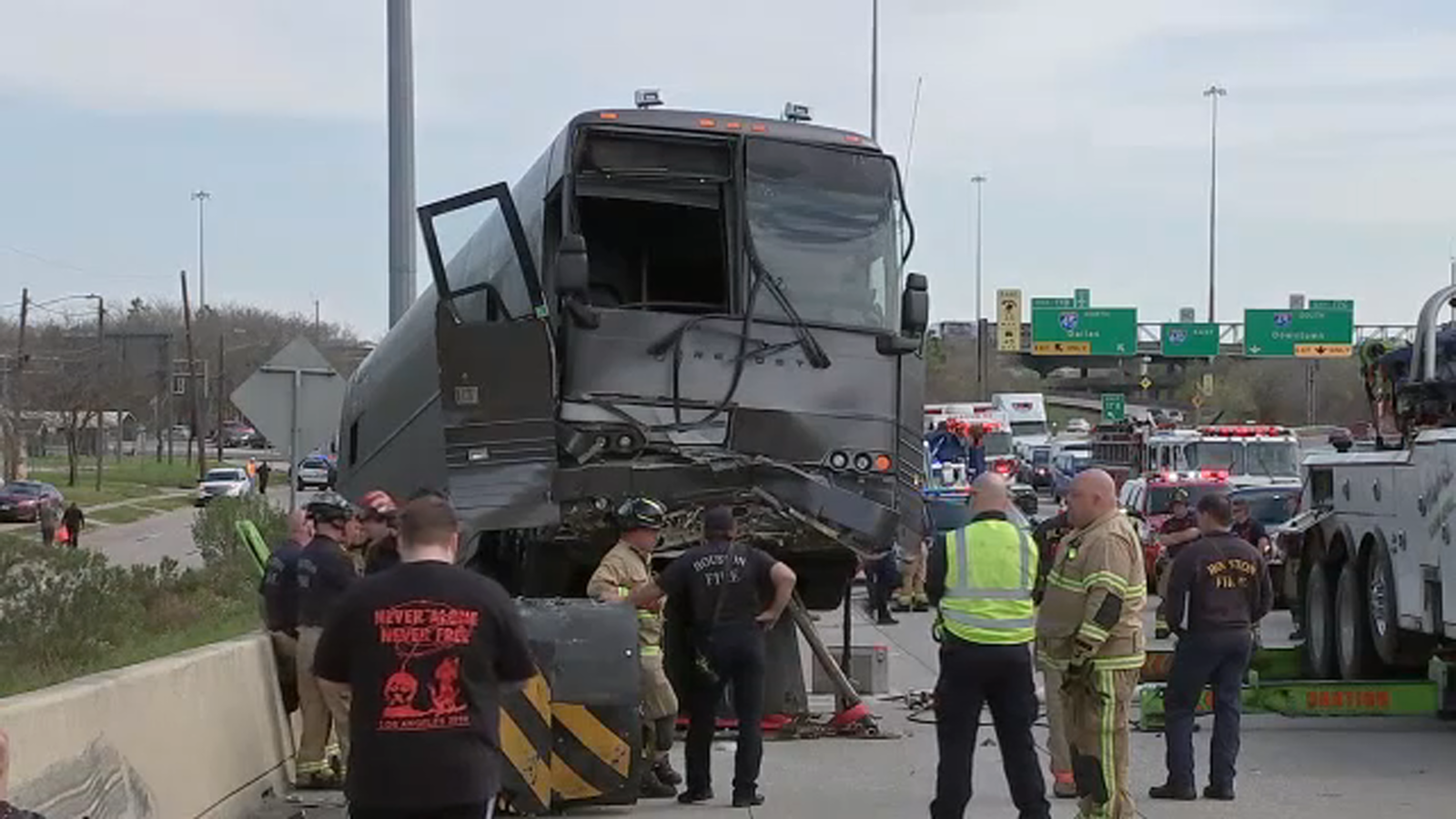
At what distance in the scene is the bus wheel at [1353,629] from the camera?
1487cm

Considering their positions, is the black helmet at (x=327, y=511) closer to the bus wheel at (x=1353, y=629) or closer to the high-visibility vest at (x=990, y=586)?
the high-visibility vest at (x=990, y=586)

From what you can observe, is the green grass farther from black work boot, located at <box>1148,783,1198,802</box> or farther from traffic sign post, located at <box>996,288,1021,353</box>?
traffic sign post, located at <box>996,288,1021,353</box>

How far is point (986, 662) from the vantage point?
8992 mm

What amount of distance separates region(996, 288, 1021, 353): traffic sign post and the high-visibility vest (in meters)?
62.3

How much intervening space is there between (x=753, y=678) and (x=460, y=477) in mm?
3112

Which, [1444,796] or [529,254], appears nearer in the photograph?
[1444,796]

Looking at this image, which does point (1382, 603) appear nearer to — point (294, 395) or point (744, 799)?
point (744, 799)

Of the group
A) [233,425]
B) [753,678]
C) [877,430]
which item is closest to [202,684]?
[753,678]

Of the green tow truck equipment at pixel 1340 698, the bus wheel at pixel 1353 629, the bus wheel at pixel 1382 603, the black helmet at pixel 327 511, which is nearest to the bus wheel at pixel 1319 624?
the bus wheel at pixel 1353 629

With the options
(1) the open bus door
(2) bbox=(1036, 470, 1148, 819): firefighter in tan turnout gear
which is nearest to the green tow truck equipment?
(2) bbox=(1036, 470, 1148, 819): firefighter in tan turnout gear

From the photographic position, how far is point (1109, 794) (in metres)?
9.27

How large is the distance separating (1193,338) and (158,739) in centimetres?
6957

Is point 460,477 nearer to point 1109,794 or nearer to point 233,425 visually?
point 1109,794

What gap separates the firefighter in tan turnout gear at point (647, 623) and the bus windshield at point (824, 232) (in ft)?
8.58
